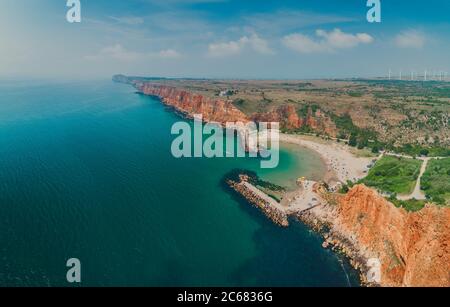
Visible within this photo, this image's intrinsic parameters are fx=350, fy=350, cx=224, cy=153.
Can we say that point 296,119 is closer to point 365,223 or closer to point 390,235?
point 365,223

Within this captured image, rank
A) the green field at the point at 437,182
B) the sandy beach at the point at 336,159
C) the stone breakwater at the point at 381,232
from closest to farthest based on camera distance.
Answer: the stone breakwater at the point at 381,232
the green field at the point at 437,182
the sandy beach at the point at 336,159

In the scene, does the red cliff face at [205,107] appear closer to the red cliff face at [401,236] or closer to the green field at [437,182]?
the green field at [437,182]

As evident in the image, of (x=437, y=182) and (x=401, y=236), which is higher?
(x=437, y=182)

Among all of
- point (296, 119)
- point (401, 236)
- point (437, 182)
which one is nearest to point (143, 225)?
point (401, 236)

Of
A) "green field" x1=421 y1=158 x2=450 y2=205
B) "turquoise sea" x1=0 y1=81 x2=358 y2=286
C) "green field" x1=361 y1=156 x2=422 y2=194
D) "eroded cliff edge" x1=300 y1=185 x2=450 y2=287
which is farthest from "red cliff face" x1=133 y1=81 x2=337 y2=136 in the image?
"eroded cliff edge" x1=300 y1=185 x2=450 y2=287

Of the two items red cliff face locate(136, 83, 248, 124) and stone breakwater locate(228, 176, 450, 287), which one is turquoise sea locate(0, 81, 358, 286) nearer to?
stone breakwater locate(228, 176, 450, 287)

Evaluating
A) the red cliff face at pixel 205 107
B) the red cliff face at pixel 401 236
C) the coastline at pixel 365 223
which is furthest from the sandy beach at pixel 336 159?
the red cliff face at pixel 205 107
